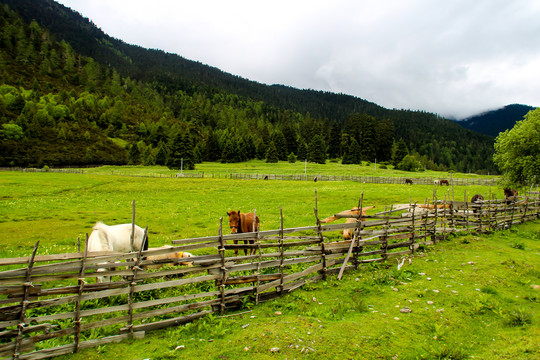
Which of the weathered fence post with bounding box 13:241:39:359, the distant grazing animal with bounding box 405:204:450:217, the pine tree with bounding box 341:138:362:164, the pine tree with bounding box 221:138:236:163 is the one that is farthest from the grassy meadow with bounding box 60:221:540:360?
the pine tree with bounding box 221:138:236:163

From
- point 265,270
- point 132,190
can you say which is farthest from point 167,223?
point 132,190

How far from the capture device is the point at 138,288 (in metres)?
6.72

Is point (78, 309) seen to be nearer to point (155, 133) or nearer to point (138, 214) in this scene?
point (138, 214)

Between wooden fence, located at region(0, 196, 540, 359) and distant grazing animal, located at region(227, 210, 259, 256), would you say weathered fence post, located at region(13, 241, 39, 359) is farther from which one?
distant grazing animal, located at region(227, 210, 259, 256)

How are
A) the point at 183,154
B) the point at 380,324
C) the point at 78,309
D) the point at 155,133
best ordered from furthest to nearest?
the point at 155,133 → the point at 183,154 → the point at 380,324 → the point at 78,309

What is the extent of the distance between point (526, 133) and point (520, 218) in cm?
662

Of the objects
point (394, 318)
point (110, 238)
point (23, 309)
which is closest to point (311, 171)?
point (110, 238)

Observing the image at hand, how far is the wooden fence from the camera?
5543mm

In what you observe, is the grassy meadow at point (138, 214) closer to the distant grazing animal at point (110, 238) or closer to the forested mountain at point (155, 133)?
the distant grazing animal at point (110, 238)

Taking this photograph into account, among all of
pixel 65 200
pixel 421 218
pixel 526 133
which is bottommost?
pixel 65 200

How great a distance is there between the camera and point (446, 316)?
22.9 ft

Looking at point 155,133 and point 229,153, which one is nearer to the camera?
point 229,153

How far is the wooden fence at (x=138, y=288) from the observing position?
5.54 meters

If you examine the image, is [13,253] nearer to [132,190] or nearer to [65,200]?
[65,200]
